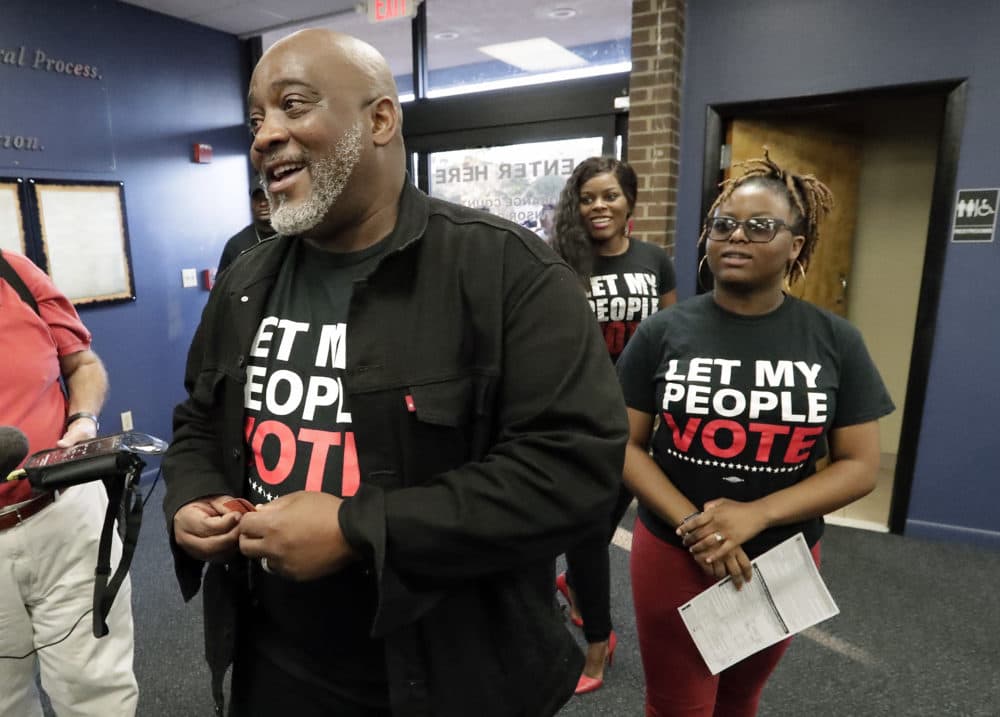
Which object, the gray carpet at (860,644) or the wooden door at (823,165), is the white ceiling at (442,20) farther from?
the gray carpet at (860,644)

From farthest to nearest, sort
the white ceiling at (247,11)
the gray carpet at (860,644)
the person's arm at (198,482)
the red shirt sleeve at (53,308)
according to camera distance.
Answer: the white ceiling at (247,11) → the gray carpet at (860,644) → the red shirt sleeve at (53,308) → the person's arm at (198,482)

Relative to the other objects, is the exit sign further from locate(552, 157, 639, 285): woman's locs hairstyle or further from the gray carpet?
the gray carpet

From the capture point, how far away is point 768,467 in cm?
132

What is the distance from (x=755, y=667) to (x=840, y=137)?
3594 millimetres

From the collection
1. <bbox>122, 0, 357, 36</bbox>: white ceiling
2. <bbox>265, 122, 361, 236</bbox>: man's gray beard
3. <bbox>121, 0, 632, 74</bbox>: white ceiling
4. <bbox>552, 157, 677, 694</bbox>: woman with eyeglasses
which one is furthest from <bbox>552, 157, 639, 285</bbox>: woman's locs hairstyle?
<bbox>122, 0, 357, 36</bbox>: white ceiling

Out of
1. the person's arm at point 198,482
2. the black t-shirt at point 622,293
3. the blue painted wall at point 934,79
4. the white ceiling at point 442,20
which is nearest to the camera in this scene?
the person's arm at point 198,482

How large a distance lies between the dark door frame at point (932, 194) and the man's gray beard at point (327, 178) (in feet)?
9.31

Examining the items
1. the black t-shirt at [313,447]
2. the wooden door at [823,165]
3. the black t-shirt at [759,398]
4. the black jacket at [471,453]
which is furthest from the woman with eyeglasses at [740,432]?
the wooden door at [823,165]

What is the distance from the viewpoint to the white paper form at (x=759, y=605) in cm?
129

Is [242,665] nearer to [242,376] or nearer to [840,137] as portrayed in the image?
[242,376]

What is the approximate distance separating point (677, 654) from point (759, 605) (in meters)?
0.20

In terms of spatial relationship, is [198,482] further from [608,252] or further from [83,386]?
[608,252]

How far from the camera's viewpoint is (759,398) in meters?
1.30

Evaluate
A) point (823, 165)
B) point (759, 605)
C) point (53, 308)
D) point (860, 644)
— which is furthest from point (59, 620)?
point (823, 165)
